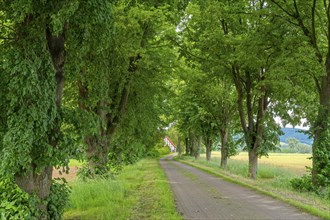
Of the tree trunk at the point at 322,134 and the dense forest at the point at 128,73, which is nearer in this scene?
the dense forest at the point at 128,73

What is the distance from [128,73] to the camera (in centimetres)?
1505

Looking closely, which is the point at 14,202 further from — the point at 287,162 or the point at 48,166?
the point at 287,162

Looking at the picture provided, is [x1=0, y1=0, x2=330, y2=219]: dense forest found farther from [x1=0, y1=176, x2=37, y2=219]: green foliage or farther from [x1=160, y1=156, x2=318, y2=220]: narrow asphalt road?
[x1=160, y1=156, x2=318, y2=220]: narrow asphalt road

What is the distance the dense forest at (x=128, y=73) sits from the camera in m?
6.08

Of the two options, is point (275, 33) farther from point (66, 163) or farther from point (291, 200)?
point (66, 163)

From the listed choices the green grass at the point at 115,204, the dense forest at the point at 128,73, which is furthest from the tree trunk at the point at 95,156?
the green grass at the point at 115,204

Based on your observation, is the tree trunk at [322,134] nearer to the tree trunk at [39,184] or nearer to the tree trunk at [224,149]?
the tree trunk at [39,184]

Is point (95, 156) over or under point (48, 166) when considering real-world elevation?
under

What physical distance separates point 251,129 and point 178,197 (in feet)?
32.2

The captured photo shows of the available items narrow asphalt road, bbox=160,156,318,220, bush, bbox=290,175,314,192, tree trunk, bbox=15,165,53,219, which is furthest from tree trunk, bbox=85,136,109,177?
bush, bbox=290,175,314,192

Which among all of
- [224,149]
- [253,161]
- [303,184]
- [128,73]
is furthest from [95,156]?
[224,149]

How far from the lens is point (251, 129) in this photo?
67.1 feet

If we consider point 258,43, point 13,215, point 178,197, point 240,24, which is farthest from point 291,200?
point 240,24

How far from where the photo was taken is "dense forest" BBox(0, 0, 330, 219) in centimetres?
608
